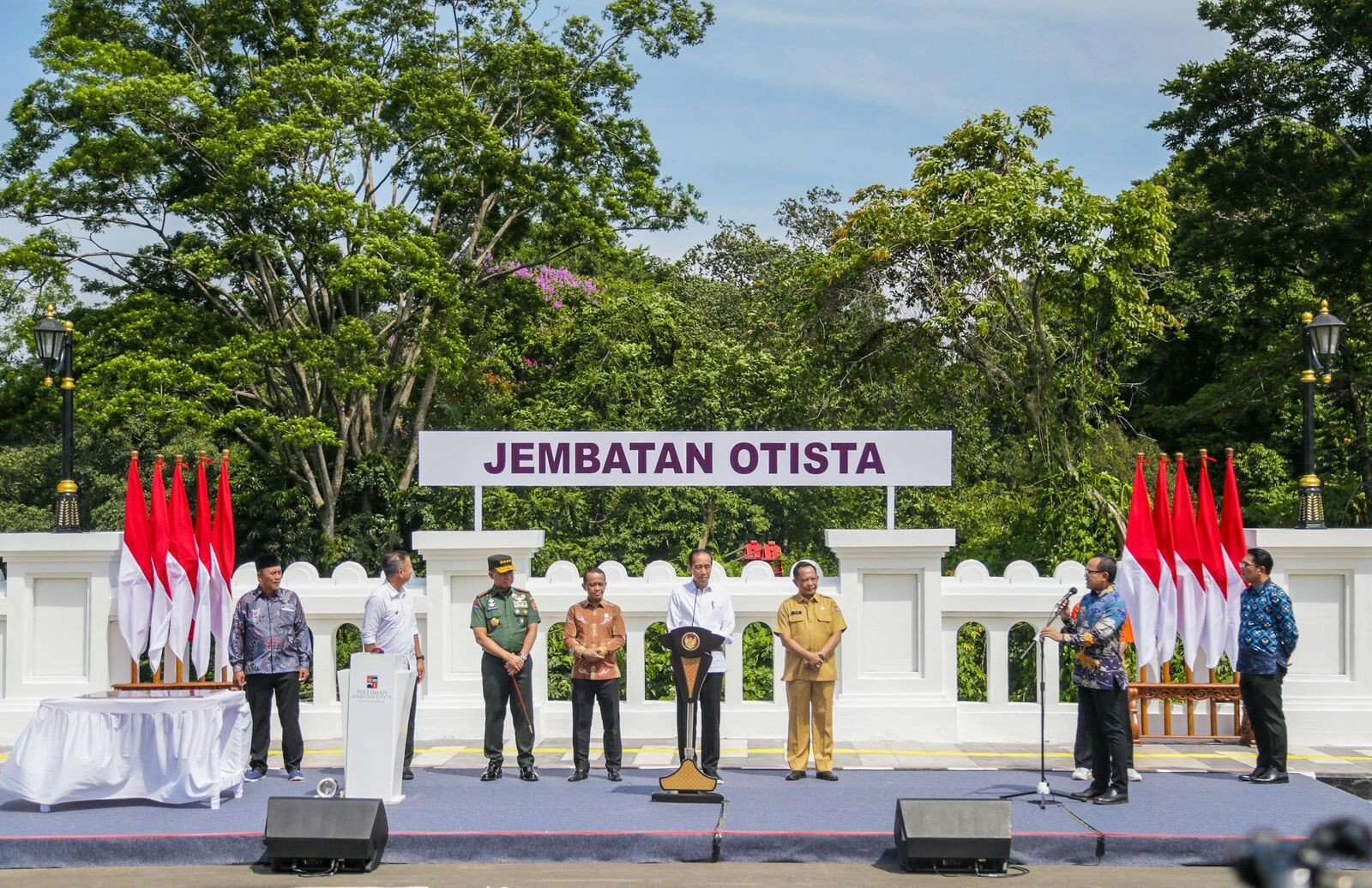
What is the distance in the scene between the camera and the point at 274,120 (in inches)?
1029

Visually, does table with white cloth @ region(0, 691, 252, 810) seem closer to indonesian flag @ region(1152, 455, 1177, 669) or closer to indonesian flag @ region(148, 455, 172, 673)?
indonesian flag @ region(148, 455, 172, 673)

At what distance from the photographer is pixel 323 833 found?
8227mm

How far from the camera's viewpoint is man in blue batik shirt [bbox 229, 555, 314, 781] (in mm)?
10797

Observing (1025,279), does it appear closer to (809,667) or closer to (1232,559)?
(1232,559)

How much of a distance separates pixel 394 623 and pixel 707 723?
2.37 m

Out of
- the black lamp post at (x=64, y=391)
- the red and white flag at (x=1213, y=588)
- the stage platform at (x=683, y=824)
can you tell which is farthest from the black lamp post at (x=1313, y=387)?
the black lamp post at (x=64, y=391)

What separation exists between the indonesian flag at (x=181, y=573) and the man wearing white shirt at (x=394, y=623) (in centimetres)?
211

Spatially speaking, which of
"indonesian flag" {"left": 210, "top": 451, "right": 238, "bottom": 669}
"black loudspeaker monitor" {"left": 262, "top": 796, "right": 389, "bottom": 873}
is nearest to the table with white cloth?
"black loudspeaker monitor" {"left": 262, "top": 796, "right": 389, "bottom": 873}

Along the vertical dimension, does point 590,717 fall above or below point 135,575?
below

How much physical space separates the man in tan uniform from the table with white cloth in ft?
13.0

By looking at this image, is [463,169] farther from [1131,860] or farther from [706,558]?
[1131,860]

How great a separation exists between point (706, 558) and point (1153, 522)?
4.06m

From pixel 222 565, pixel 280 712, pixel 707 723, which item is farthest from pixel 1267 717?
pixel 222 565

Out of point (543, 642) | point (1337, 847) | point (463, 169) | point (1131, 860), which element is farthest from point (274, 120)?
point (1337, 847)
